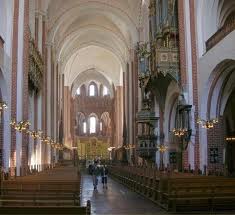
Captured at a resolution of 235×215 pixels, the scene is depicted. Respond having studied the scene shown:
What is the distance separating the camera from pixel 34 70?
85.4 ft

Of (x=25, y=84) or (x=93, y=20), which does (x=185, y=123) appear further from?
(x=93, y=20)

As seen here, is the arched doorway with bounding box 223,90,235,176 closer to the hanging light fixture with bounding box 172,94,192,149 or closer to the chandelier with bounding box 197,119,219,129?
the hanging light fixture with bounding box 172,94,192,149

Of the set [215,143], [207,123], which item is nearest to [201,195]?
[207,123]

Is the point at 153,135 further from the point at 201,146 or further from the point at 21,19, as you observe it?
the point at 21,19

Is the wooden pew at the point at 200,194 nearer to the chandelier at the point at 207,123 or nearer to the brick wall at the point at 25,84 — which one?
the chandelier at the point at 207,123

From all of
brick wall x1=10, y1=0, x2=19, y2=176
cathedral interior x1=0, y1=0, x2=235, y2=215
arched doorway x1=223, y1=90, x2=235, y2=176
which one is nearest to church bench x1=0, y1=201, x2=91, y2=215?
cathedral interior x1=0, y1=0, x2=235, y2=215

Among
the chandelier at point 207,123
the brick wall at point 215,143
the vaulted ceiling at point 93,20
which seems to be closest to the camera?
the chandelier at point 207,123

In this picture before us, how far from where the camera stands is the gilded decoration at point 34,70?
2461cm

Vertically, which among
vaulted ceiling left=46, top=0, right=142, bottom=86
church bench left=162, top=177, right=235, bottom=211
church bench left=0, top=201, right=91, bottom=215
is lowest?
church bench left=162, top=177, right=235, bottom=211

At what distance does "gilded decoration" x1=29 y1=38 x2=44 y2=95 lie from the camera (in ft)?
80.8

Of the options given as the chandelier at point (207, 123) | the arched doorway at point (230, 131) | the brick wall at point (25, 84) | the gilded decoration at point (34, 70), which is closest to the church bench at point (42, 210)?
the chandelier at point (207, 123)

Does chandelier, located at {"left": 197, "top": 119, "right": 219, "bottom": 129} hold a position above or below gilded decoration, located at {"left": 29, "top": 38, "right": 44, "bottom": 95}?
below

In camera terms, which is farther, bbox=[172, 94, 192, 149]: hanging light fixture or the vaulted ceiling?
the vaulted ceiling

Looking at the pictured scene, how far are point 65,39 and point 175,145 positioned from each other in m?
22.3
